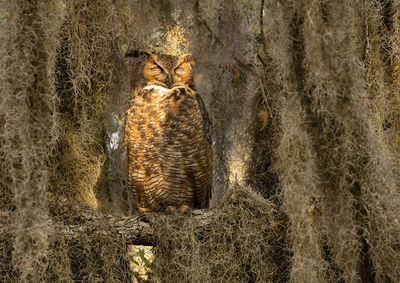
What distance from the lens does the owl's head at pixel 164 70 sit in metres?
3.01

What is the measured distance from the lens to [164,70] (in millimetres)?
3006

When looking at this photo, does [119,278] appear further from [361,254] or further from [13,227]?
[361,254]

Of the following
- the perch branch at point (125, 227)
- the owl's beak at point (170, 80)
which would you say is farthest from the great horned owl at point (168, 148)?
the perch branch at point (125, 227)

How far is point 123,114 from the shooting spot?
3207 millimetres

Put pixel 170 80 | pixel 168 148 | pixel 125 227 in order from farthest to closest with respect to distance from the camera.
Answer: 1. pixel 170 80
2. pixel 168 148
3. pixel 125 227

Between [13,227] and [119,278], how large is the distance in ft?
1.71

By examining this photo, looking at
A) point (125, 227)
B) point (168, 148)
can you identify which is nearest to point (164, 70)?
point (168, 148)

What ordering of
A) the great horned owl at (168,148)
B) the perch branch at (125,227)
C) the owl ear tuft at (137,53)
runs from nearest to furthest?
the perch branch at (125,227), the great horned owl at (168,148), the owl ear tuft at (137,53)

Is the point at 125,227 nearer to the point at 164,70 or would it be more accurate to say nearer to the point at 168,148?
the point at 168,148

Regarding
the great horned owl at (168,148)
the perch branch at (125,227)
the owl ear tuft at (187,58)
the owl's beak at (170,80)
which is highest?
the owl ear tuft at (187,58)

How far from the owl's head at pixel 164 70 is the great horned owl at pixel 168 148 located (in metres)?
0.08

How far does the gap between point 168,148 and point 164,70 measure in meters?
0.50

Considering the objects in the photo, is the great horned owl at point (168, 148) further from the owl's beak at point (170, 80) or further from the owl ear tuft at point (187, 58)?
the owl ear tuft at point (187, 58)

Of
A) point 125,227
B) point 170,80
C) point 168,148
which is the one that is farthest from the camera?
point 170,80
